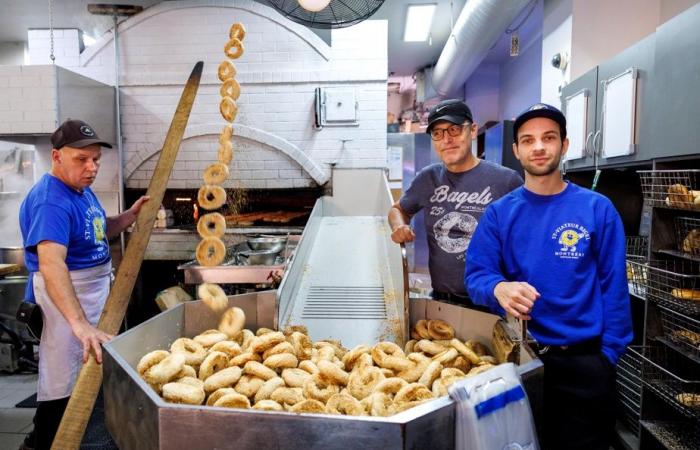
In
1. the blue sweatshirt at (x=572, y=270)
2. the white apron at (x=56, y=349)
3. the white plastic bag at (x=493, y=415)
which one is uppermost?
the blue sweatshirt at (x=572, y=270)

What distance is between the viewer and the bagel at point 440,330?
62.4 inches

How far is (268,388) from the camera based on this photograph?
120cm

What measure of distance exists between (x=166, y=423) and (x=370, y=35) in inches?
204

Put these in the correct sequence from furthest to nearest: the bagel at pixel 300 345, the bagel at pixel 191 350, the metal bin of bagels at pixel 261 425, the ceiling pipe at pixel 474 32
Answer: the ceiling pipe at pixel 474 32 < the bagel at pixel 300 345 < the bagel at pixel 191 350 < the metal bin of bagels at pixel 261 425

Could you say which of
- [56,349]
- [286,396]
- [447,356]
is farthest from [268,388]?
[56,349]

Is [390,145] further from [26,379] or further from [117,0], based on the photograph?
[26,379]

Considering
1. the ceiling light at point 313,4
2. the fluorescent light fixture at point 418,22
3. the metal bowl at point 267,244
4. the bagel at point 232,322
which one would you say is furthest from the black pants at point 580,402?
the fluorescent light fixture at point 418,22

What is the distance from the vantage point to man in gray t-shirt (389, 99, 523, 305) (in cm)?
197

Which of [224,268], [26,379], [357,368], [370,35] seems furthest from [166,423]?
[370,35]

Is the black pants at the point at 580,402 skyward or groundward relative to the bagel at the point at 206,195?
groundward

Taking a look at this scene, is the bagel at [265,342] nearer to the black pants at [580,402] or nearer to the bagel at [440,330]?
the bagel at [440,330]

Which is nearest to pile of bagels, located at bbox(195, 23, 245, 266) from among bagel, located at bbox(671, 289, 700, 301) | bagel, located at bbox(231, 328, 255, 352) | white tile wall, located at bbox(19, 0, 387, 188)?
bagel, located at bbox(231, 328, 255, 352)

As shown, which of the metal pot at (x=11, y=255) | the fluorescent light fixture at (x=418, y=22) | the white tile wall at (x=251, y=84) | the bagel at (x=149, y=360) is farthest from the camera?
the fluorescent light fixture at (x=418, y=22)

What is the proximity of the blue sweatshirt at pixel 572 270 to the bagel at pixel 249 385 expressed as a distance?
733 millimetres
